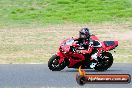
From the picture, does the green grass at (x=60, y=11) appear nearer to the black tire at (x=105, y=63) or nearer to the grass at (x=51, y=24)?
the grass at (x=51, y=24)

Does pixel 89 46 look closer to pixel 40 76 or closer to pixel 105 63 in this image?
pixel 105 63

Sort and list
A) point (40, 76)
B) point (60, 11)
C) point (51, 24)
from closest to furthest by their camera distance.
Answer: point (40, 76) → point (51, 24) → point (60, 11)

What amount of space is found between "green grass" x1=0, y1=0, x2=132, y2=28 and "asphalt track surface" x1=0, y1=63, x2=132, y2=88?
54.9ft

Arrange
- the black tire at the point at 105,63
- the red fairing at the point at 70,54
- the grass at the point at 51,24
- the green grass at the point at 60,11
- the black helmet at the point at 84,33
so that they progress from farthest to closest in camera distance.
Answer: the green grass at the point at 60,11 < the grass at the point at 51,24 < the black tire at the point at 105,63 < the red fairing at the point at 70,54 < the black helmet at the point at 84,33

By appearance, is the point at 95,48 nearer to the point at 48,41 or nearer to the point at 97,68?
the point at 97,68

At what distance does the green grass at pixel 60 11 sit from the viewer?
38.1 metres

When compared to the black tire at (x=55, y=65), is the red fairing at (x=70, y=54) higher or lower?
higher

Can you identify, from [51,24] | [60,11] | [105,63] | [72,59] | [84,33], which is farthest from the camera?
[60,11]

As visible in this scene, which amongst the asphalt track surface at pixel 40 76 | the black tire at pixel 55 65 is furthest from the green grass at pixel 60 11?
the black tire at pixel 55 65

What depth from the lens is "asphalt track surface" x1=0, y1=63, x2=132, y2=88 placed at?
14.3 m

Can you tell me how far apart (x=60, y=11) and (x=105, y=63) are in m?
26.2

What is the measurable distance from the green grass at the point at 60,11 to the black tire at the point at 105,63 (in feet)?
58.6

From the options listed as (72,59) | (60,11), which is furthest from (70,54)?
(60,11)

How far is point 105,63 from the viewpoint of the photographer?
56.7 feet
